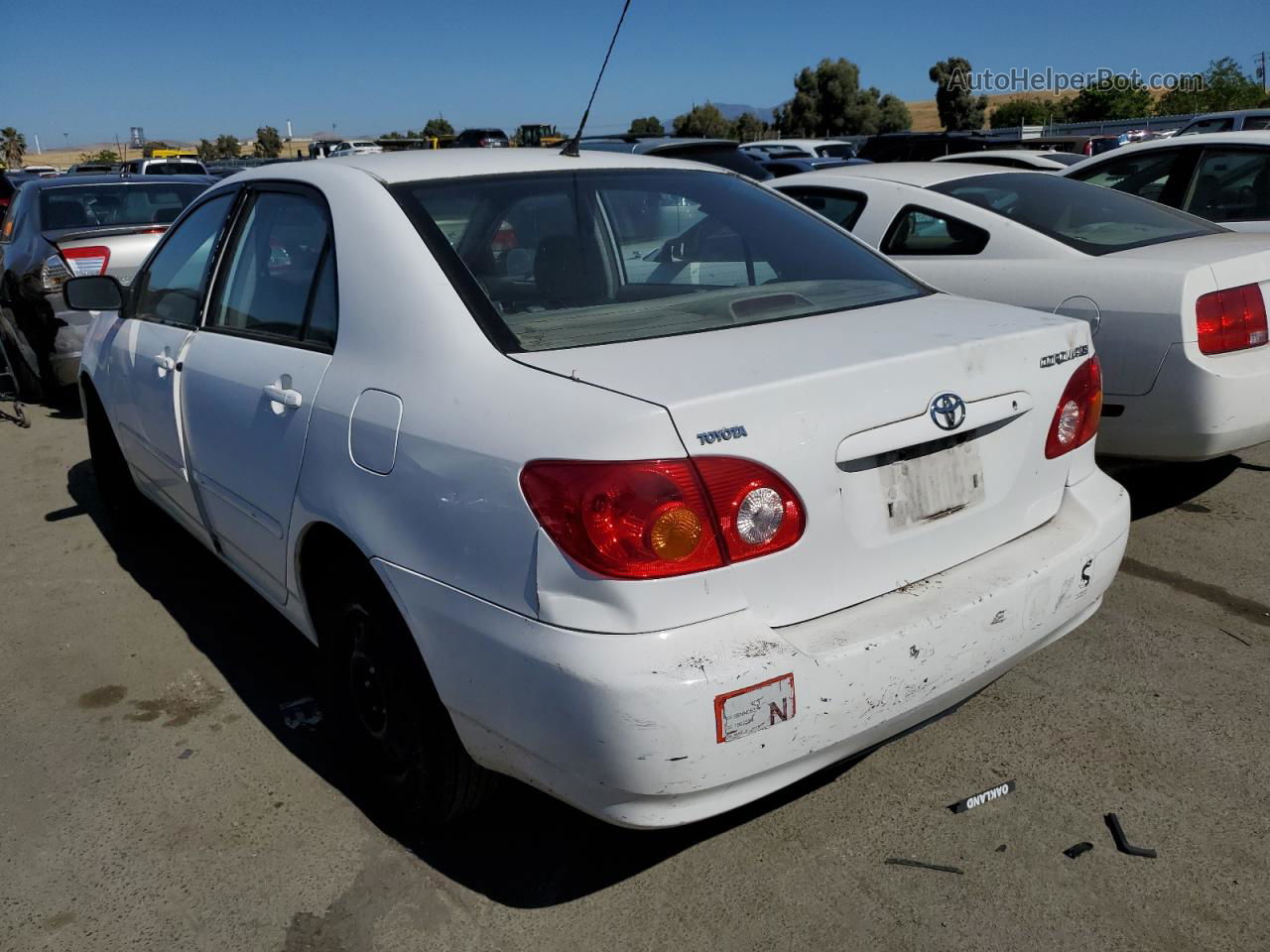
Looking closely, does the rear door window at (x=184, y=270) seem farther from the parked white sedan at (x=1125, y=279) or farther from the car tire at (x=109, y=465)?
the parked white sedan at (x=1125, y=279)

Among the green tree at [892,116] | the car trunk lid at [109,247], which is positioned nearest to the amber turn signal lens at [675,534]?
the car trunk lid at [109,247]

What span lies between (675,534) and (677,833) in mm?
1059

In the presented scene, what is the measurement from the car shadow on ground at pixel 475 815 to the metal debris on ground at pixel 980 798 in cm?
28

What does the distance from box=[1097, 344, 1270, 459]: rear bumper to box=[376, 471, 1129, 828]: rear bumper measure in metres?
2.08

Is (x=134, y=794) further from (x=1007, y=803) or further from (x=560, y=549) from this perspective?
(x=1007, y=803)

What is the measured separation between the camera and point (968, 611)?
227 cm

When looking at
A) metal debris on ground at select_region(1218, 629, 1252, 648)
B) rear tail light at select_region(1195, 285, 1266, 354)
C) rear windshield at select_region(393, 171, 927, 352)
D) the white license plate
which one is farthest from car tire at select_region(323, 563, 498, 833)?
rear tail light at select_region(1195, 285, 1266, 354)

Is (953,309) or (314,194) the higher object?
(314,194)

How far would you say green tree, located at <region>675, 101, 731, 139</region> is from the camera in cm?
5488

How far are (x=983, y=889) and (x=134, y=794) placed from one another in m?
2.24

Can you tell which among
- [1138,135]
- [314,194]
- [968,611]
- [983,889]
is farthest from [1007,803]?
[1138,135]

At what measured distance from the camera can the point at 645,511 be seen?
1.95 m

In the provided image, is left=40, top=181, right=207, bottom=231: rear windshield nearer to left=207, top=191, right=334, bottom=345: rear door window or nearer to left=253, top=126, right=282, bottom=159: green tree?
left=207, top=191, right=334, bottom=345: rear door window

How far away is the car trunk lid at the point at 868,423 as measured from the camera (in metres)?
2.06
